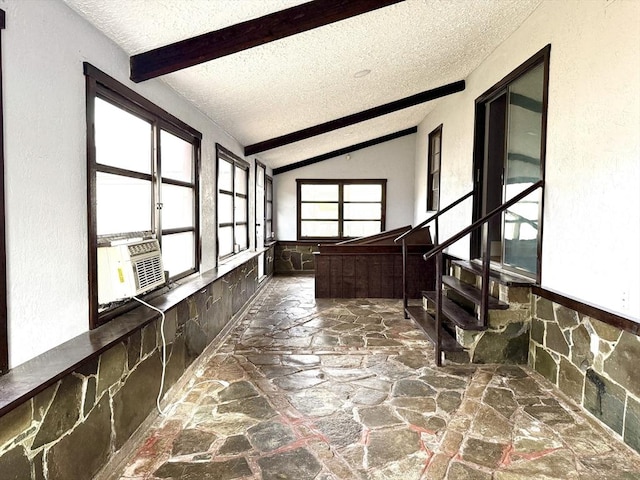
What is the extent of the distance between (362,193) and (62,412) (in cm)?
830

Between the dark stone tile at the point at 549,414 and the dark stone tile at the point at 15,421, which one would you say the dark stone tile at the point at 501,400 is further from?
the dark stone tile at the point at 15,421

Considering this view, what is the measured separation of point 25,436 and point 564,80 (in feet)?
12.9

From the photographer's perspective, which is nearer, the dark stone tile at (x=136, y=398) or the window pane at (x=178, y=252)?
the dark stone tile at (x=136, y=398)

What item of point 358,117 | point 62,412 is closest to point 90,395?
point 62,412

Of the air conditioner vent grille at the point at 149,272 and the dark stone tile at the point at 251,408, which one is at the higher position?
the air conditioner vent grille at the point at 149,272

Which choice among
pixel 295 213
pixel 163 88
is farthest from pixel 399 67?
pixel 295 213

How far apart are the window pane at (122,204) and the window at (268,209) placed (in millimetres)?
5489

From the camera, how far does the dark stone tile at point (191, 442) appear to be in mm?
2408

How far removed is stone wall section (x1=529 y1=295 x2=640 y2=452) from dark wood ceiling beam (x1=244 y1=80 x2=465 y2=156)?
3396 millimetres

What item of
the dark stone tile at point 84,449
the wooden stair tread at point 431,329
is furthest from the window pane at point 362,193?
the dark stone tile at point 84,449

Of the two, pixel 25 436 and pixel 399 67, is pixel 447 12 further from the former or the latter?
pixel 25 436

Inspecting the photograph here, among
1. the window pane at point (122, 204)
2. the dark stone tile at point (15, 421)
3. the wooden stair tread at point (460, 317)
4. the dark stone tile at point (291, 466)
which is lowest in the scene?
the dark stone tile at point (291, 466)

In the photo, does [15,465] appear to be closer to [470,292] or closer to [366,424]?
[366,424]

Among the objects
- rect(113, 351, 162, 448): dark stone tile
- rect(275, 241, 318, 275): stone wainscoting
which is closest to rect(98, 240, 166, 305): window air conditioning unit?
rect(113, 351, 162, 448): dark stone tile
